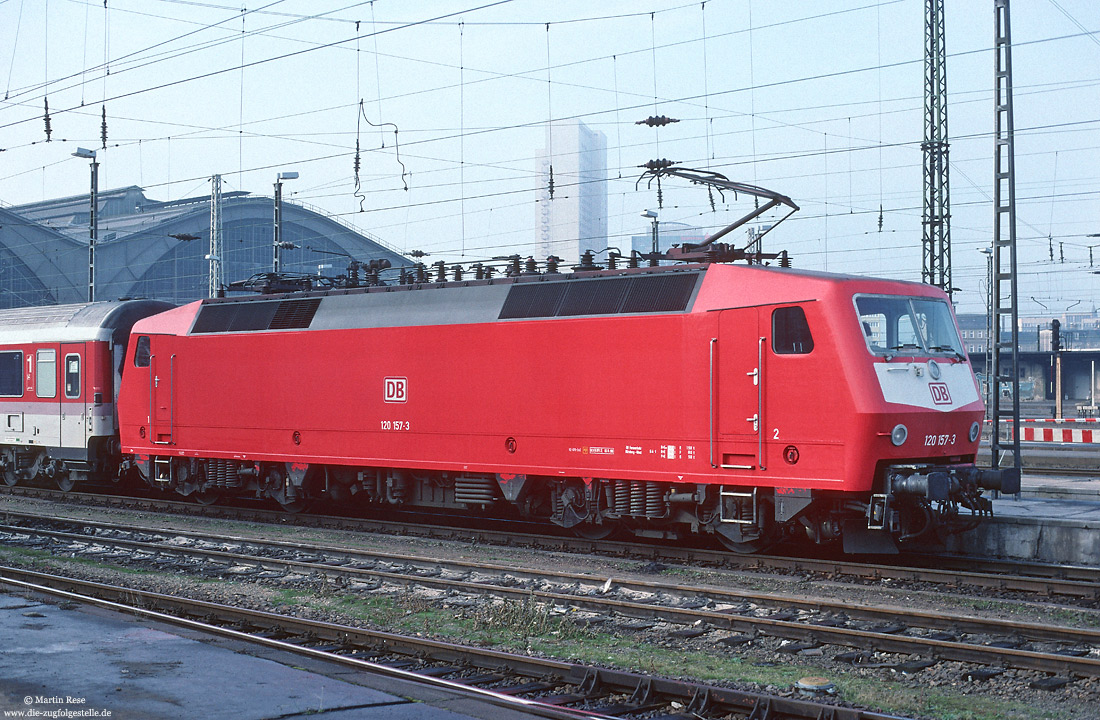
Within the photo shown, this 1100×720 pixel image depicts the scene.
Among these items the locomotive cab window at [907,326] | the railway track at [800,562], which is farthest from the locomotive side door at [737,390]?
the railway track at [800,562]

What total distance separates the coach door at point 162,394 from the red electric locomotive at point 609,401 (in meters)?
0.07

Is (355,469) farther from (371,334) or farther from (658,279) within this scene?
(658,279)

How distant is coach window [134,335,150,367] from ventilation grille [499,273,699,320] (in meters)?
9.58

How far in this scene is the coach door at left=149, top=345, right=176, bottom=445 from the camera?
71.2 feet

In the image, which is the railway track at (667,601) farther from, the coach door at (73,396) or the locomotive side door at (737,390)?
the coach door at (73,396)

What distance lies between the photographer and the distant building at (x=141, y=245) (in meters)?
73.2

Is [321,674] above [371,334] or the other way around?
the other way around

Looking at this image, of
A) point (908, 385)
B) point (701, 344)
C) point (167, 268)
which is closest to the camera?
point (908, 385)

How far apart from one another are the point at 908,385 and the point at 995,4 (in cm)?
710

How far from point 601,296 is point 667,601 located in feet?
16.8

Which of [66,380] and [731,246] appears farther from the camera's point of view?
[66,380]

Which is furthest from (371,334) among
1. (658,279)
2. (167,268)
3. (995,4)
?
(167,268)

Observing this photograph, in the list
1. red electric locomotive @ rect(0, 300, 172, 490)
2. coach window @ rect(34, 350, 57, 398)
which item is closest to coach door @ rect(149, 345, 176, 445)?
red electric locomotive @ rect(0, 300, 172, 490)

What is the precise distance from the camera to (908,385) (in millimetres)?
13414
